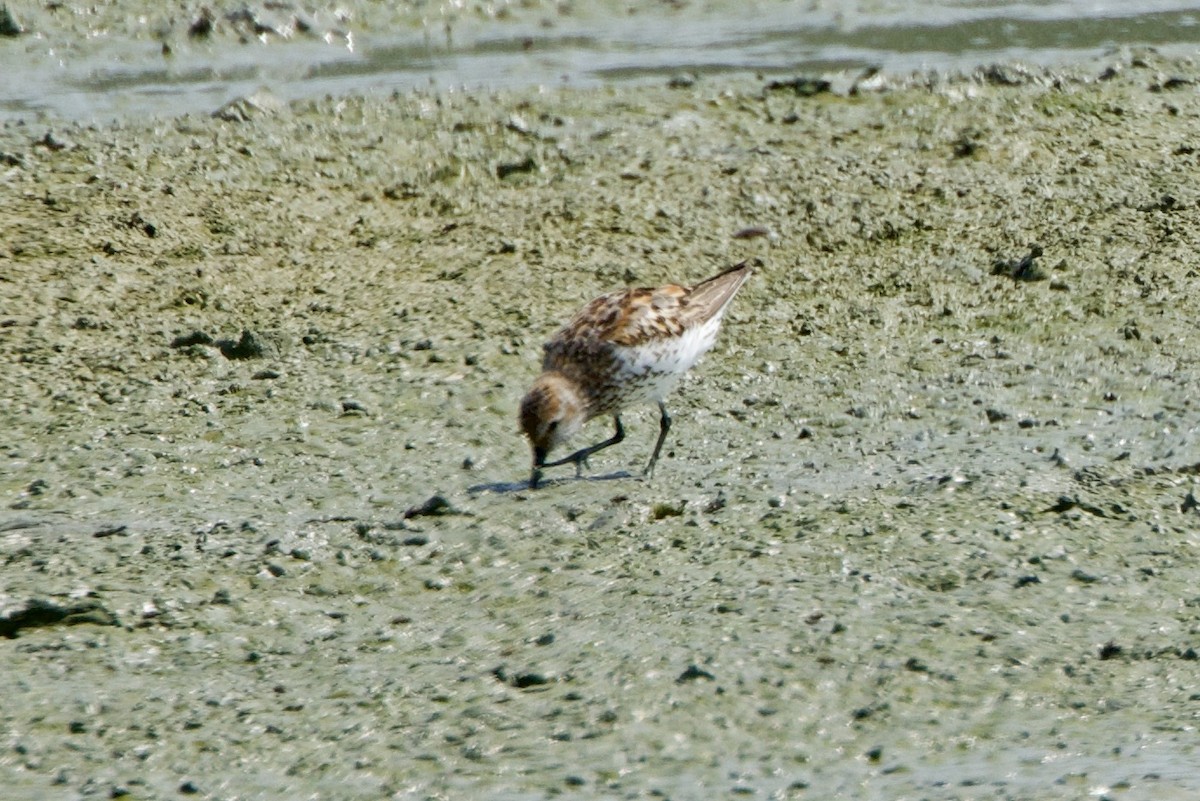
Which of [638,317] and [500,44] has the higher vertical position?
[500,44]

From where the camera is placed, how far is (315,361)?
8.85 meters

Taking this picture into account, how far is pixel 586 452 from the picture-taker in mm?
7824

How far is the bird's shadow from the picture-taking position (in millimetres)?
7348

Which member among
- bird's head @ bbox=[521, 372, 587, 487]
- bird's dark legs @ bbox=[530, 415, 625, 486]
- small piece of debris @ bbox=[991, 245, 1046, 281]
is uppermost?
small piece of debris @ bbox=[991, 245, 1046, 281]

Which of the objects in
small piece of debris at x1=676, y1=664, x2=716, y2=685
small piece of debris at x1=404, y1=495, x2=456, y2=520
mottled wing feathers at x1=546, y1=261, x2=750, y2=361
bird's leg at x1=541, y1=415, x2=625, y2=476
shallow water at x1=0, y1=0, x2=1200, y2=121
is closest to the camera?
small piece of debris at x1=676, y1=664, x2=716, y2=685

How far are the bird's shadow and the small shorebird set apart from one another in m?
0.05

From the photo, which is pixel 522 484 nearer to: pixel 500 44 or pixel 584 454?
pixel 584 454

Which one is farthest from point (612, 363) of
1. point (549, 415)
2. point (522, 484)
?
point (522, 484)

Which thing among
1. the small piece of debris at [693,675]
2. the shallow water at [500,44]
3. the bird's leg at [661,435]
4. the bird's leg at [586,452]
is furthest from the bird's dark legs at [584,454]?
the shallow water at [500,44]

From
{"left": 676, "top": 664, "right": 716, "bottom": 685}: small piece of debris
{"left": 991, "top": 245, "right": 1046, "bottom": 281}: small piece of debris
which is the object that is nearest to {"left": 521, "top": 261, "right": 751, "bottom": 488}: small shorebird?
{"left": 676, "top": 664, "right": 716, "bottom": 685}: small piece of debris

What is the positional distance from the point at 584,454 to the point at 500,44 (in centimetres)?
753

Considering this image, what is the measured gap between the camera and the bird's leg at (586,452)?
24.9ft

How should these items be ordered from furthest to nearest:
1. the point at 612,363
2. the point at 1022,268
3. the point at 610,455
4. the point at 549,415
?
the point at 1022,268 < the point at 610,455 < the point at 612,363 < the point at 549,415

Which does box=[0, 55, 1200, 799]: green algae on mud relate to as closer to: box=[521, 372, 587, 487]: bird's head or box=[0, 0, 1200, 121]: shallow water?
box=[521, 372, 587, 487]: bird's head
